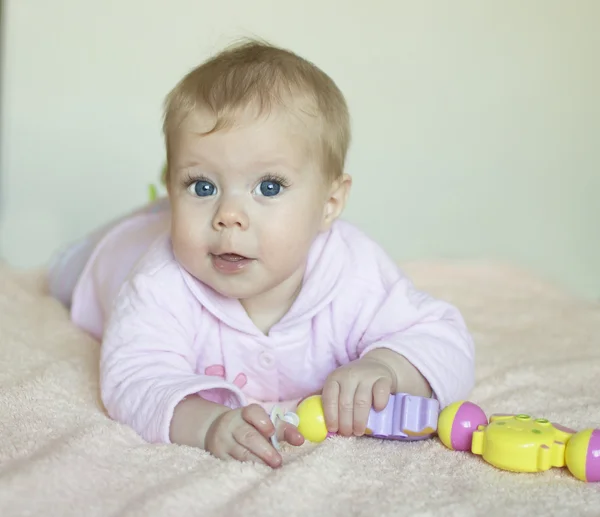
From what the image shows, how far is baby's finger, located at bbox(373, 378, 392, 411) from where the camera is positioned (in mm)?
954

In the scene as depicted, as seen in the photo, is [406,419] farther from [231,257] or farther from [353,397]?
[231,257]

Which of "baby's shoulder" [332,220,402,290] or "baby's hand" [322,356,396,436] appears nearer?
"baby's hand" [322,356,396,436]

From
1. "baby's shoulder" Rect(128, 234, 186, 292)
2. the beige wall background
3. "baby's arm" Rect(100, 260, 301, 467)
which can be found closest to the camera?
"baby's arm" Rect(100, 260, 301, 467)

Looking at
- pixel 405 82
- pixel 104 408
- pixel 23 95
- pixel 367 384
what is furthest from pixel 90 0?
pixel 367 384

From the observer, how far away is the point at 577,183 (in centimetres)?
222

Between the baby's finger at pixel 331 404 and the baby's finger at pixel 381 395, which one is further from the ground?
the baby's finger at pixel 381 395

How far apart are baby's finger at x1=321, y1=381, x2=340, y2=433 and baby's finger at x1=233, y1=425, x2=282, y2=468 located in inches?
4.0

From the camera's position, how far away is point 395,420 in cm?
96

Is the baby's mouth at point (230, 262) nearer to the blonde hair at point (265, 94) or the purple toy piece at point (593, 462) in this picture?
the blonde hair at point (265, 94)

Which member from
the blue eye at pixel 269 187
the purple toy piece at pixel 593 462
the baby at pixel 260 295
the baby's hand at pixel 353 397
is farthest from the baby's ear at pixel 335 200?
the purple toy piece at pixel 593 462

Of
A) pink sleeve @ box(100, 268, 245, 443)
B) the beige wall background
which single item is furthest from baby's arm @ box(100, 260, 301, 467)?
the beige wall background

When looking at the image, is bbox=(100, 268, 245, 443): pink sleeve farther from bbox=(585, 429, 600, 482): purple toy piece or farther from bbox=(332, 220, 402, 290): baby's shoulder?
bbox=(585, 429, 600, 482): purple toy piece

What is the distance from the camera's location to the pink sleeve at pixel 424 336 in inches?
41.7

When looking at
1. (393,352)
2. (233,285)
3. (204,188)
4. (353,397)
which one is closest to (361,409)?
(353,397)
